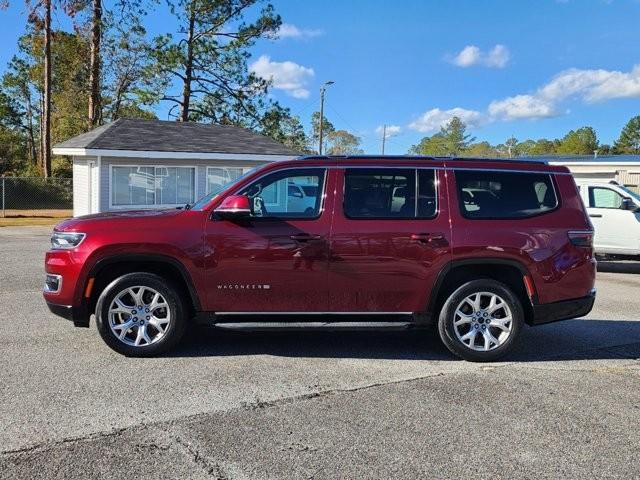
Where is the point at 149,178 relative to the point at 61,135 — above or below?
below

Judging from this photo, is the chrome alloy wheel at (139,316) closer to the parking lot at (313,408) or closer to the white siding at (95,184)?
the parking lot at (313,408)

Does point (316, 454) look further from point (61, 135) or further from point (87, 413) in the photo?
point (61, 135)

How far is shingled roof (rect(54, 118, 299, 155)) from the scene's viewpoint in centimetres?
2161

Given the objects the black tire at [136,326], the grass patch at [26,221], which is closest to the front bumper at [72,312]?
the black tire at [136,326]

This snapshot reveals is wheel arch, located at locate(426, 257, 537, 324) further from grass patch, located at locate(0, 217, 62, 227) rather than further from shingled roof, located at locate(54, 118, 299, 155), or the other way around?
grass patch, located at locate(0, 217, 62, 227)

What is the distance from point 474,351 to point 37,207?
30.3 m

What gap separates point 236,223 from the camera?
5.38 metres

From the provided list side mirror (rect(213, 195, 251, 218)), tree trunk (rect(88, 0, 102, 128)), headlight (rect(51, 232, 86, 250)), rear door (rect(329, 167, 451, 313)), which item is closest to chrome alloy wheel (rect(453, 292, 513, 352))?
rear door (rect(329, 167, 451, 313))

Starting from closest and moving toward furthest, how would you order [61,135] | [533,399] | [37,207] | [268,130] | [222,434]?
1. [222,434]
2. [533,399]
3. [37,207]
4. [268,130]
5. [61,135]

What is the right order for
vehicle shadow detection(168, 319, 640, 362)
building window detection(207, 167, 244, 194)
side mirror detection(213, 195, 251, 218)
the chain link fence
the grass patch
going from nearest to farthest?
side mirror detection(213, 195, 251, 218)
vehicle shadow detection(168, 319, 640, 362)
the grass patch
building window detection(207, 167, 244, 194)
the chain link fence

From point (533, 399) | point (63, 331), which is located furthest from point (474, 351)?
point (63, 331)

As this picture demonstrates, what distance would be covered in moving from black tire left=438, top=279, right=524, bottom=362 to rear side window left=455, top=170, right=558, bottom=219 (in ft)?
2.21

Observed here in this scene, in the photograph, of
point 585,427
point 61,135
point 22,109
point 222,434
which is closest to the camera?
point 222,434

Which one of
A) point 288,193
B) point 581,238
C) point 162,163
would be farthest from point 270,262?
point 162,163
